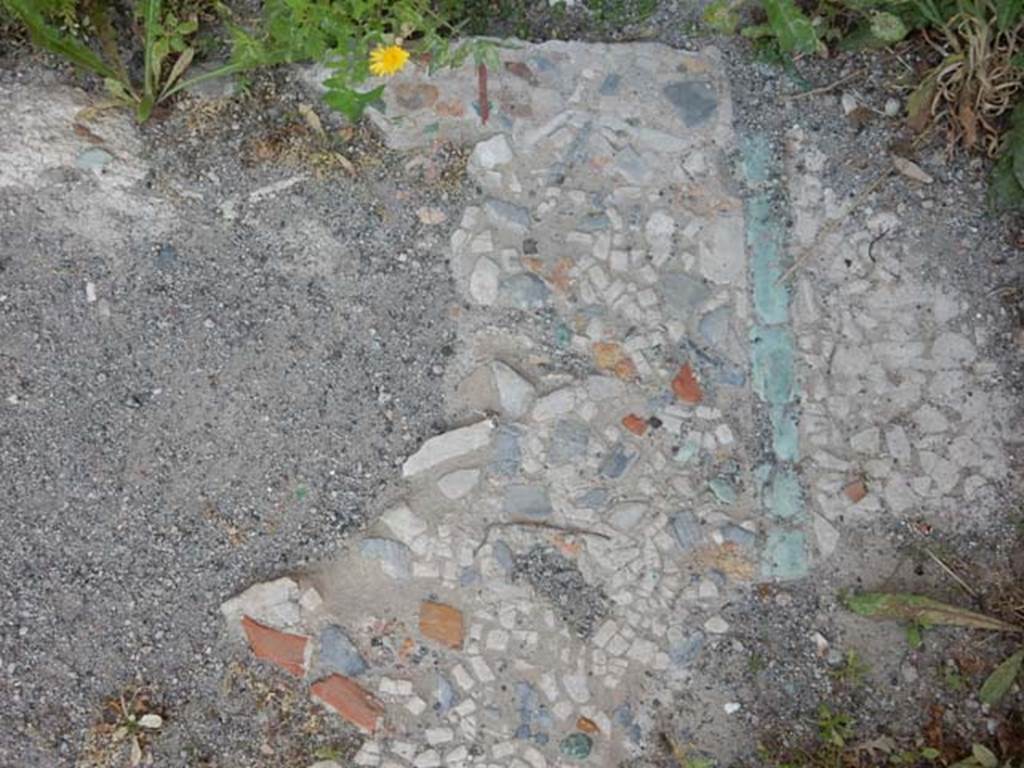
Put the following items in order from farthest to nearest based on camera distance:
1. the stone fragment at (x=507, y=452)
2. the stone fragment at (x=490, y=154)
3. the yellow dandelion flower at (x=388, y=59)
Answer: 1. the stone fragment at (x=490, y=154)
2. the stone fragment at (x=507, y=452)
3. the yellow dandelion flower at (x=388, y=59)

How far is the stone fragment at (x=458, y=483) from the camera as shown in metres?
2.84

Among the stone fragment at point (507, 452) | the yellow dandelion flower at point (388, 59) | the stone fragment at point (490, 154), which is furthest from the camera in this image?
the stone fragment at point (490, 154)

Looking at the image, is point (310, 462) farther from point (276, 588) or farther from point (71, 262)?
point (71, 262)

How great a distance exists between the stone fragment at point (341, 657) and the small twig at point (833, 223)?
1.35 m

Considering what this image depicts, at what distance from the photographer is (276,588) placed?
9.20 feet

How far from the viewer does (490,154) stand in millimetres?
2957

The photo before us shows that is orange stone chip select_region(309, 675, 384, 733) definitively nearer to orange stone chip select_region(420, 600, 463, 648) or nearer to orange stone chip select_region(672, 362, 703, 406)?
orange stone chip select_region(420, 600, 463, 648)

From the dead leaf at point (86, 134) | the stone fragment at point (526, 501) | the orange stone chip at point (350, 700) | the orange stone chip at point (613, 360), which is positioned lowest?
the orange stone chip at point (350, 700)

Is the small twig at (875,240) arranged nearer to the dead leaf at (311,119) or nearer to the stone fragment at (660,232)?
the stone fragment at (660,232)

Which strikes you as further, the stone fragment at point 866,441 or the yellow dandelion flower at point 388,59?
the stone fragment at point 866,441

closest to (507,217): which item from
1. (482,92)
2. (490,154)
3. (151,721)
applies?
(490,154)

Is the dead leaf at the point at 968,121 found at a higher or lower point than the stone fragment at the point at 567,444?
higher

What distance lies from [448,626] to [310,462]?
0.51 m

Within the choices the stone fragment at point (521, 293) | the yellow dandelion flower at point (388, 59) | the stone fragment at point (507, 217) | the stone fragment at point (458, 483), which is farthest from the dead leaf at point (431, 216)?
the stone fragment at point (458, 483)
